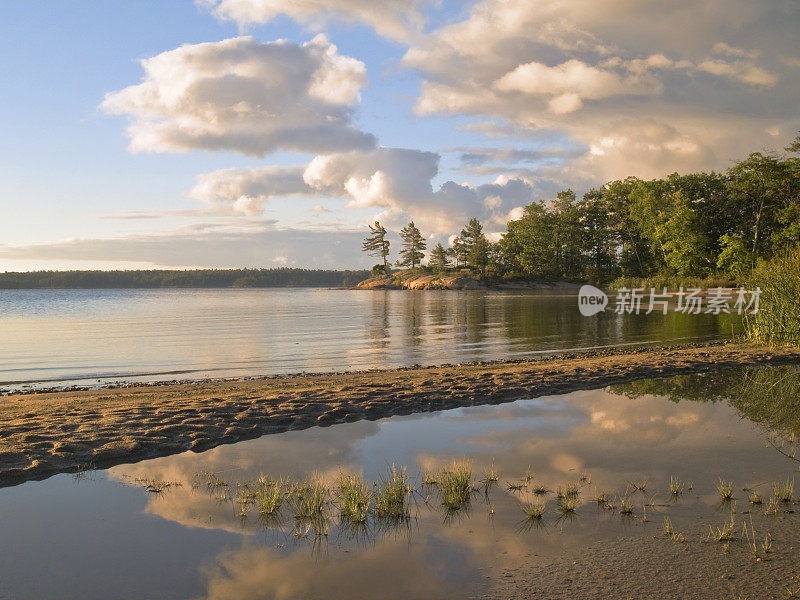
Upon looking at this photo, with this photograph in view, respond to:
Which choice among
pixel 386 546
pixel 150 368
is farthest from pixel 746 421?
pixel 150 368

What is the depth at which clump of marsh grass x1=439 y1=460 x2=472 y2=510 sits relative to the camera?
728 centimetres

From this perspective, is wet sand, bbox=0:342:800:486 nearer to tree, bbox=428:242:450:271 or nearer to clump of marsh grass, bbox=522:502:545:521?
clump of marsh grass, bbox=522:502:545:521

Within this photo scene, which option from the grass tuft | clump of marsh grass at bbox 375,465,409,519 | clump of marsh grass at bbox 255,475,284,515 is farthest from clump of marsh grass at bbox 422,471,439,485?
the grass tuft

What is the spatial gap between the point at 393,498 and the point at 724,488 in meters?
4.24

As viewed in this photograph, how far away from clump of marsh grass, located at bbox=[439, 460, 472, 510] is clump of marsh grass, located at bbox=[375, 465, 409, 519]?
20.1 inches

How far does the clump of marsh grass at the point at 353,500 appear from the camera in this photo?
22.5 ft

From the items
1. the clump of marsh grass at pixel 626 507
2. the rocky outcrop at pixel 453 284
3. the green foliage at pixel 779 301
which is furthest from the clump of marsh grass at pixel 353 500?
the rocky outcrop at pixel 453 284

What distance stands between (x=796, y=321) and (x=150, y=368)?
23.9m

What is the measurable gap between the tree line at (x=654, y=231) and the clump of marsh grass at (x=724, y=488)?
54.8 m

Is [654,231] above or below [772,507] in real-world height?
above

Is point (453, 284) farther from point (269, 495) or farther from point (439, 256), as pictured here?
point (269, 495)

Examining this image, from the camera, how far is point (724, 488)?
7.42 meters

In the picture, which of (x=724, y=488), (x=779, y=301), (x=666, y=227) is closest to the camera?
(x=724, y=488)

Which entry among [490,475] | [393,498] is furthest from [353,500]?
[490,475]
